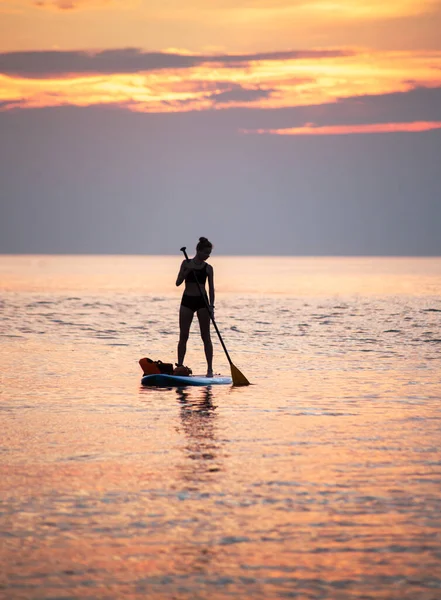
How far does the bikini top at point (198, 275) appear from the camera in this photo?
17078mm

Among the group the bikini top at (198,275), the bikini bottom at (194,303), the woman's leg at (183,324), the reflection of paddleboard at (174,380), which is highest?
the bikini top at (198,275)

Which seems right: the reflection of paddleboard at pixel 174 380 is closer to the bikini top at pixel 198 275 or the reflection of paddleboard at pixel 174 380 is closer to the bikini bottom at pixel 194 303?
the bikini bottom at pixel 194 303

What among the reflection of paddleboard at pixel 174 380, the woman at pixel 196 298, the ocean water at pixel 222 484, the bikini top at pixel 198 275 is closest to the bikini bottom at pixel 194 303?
the woman at pixel 196 298

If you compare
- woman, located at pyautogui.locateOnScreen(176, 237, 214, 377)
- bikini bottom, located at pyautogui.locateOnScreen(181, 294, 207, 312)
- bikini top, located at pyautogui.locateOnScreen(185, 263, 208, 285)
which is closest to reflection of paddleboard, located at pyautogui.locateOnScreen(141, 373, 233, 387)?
woman, located at pyautogui.locateOnScreen(176, 237, 214, 377)

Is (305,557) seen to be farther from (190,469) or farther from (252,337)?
(252,337)

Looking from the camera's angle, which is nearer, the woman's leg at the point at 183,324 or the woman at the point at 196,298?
the woman at the point at 196,298

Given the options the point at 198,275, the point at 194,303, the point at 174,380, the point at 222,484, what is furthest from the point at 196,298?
the point at 222,484

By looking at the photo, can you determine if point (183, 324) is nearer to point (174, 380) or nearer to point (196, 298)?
point (196, 298)

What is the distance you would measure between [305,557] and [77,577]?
1.54 meters

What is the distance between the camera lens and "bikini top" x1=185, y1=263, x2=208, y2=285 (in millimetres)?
17078

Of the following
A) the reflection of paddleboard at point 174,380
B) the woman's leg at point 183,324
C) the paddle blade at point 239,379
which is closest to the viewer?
the reflection of paddleboard at point 174,380

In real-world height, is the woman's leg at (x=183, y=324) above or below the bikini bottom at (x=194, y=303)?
below

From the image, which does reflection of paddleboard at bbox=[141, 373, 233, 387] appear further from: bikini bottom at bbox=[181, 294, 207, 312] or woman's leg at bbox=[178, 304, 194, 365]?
bikini bottom at bbox=[181, 294, 207, 312]

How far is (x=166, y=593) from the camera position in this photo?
632 cm
